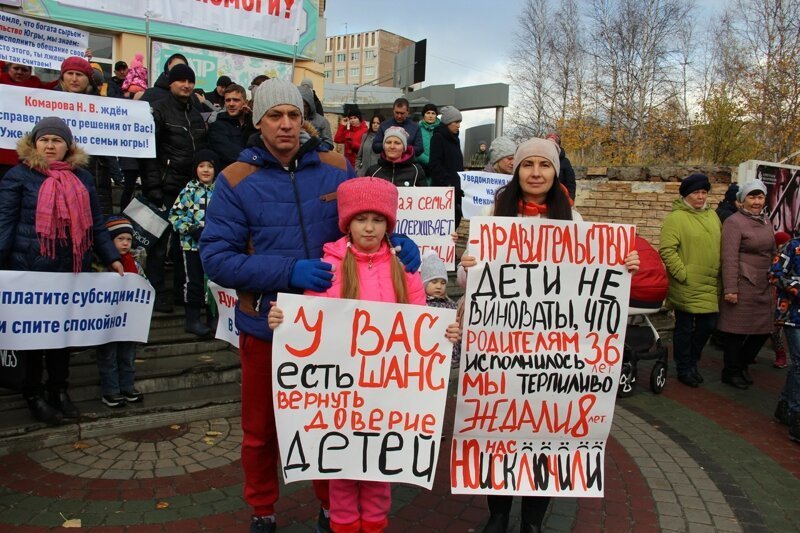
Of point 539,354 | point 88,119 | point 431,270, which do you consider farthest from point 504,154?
point 88,119

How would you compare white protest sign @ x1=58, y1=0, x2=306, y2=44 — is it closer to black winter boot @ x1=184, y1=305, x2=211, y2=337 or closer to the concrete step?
black winter boot @ x1=184, y1=305, x2=211, y2=337

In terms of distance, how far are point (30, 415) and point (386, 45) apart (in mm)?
125038

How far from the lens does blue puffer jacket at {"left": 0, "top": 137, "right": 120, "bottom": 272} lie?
13.7ft

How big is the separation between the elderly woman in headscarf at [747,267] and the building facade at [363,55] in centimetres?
11505

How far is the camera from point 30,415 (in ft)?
14.9

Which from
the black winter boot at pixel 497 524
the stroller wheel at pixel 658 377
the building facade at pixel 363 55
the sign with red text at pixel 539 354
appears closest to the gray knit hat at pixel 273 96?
the sign with red text at pixel 539 354

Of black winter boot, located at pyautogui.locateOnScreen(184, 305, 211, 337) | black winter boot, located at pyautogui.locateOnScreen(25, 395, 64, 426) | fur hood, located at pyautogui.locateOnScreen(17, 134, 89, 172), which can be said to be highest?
fur hood, located at pyautogui.locateOnScreen(17, 134, 89, 172)

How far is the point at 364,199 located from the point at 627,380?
4.48 meters

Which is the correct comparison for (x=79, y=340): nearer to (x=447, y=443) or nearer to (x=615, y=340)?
(x=447, y=443)

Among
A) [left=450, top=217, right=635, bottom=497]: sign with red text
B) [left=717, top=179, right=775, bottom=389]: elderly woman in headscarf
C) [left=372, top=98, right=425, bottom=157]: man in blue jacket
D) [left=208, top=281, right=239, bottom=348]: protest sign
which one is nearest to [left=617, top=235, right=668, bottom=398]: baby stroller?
[left=717, top=179, right=775, bottom=389]: elderly woman in headscarf

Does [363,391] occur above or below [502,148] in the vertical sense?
below

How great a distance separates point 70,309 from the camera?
452cm

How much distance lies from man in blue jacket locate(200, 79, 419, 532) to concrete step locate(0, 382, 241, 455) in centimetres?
202

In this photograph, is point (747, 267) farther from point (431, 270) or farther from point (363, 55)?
point (363, 55)
